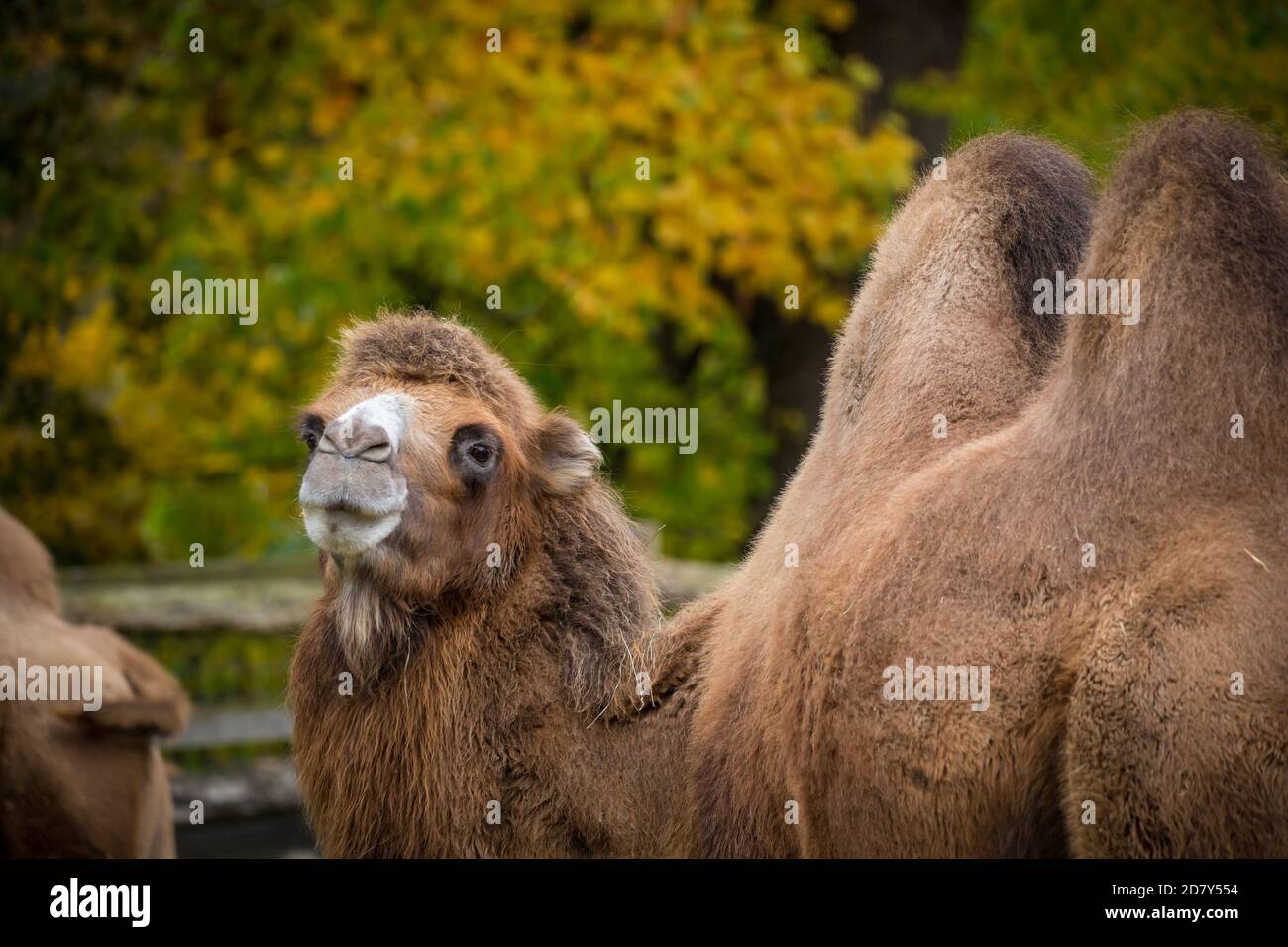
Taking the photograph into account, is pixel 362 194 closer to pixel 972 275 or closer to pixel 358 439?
pixel 358 439

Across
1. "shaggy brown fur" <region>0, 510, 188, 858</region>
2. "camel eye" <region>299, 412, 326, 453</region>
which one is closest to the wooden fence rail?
"shaggy brown fur" <region>0, 510, 188, 858</region>

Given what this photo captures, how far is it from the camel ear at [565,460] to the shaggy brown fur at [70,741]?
2.33 meters

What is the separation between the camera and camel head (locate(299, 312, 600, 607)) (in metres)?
4.13

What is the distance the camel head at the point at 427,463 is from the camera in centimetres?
413

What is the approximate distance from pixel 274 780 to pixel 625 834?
5284 millimetres

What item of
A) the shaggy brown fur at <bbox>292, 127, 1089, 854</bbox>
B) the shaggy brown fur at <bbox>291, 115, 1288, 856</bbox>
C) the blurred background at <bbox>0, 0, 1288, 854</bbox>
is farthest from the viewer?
the blurred background at <bbox>0, 0, 1288, 854</bbox>

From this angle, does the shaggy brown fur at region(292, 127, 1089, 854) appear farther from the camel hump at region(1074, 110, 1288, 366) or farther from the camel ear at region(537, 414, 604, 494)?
the camel hump at region(1074, 110, 1288, 366)

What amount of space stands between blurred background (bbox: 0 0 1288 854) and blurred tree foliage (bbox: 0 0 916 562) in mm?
28

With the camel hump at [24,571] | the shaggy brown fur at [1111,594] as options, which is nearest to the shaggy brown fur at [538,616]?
the shaggy brown fur at [1111,594]

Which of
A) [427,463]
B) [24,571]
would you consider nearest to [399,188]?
[24,571]

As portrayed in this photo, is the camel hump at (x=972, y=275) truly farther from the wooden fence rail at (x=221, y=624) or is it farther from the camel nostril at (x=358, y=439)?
the wooden fence rail at (x=221, y=624)

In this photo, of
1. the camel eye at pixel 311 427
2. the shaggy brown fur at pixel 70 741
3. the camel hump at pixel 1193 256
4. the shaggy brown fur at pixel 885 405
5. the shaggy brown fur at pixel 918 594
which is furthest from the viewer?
the shaggy brown fur at pixel 70 741

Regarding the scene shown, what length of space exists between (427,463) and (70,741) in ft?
8.11

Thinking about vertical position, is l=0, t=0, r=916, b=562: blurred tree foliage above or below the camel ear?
above
